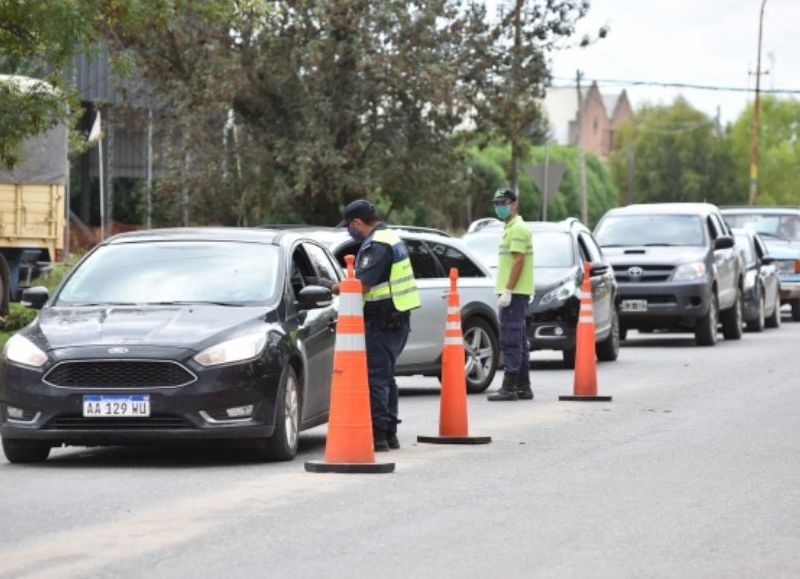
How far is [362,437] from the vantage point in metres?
12.2

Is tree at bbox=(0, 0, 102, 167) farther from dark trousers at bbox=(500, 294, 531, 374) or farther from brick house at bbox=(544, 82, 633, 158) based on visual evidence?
brick house at bbox=(544, 82, 633, 158)

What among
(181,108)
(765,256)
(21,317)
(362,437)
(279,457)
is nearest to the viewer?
(362,437)

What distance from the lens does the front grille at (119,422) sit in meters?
12.5

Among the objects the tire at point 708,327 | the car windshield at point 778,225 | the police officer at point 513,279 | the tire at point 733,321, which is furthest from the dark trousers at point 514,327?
the car windshield at point 778,225

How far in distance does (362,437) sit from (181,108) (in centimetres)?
2747

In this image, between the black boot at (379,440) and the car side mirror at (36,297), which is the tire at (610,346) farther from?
the car side mirror at (36,297)

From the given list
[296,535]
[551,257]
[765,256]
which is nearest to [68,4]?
[551,257]

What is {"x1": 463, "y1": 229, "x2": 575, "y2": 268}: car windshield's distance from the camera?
2445cm

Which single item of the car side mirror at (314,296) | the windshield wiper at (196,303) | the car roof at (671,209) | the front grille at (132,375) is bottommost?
the front grille at (132,375)

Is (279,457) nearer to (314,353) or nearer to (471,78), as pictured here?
(314,353)

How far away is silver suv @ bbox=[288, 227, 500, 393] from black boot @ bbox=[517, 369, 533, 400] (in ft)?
2.96

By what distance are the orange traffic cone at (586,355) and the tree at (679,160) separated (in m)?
110

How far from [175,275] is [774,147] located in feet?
443

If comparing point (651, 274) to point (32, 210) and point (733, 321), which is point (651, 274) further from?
point (32, 210)
